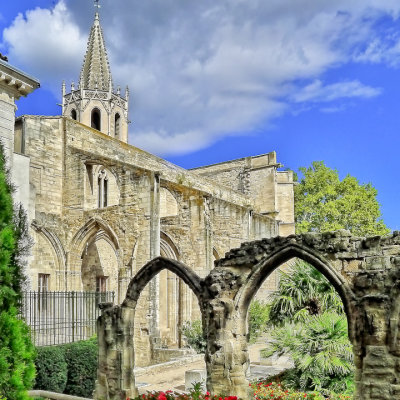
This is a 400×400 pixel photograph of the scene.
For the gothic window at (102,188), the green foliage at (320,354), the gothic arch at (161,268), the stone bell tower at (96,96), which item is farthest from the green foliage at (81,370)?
the stone bell tower at (96,96)

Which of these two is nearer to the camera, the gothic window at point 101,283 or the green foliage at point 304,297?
the green foliage at point 304,297

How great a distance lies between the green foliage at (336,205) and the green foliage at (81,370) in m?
18.6

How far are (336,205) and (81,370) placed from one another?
20.3 metres

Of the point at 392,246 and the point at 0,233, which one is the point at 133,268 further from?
the point at 0,233

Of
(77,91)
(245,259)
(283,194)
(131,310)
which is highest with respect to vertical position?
(77,91)

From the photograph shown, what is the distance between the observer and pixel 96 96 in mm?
40375

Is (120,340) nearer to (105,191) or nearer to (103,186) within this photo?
(103,186)

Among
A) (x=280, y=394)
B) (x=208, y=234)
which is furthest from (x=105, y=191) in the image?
(x=280, y=394)

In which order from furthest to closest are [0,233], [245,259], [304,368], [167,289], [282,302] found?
[167,289]
[282,302]
[304,368]
[245,259]
[0,233]

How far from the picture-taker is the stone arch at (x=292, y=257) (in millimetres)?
6867

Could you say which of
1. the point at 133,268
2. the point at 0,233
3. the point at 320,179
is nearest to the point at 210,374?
the point at 0,233

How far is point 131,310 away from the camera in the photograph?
7836mm

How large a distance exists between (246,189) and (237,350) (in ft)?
79.1

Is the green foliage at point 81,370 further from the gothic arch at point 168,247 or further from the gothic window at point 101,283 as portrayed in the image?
the gothic window at point 101,283
